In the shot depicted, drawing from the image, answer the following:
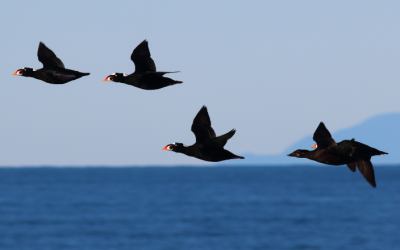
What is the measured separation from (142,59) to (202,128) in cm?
286

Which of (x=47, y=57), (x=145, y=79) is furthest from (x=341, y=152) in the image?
(x=47, y=57)

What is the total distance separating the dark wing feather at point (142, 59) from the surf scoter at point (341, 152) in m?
3.86

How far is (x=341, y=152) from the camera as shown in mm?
9719

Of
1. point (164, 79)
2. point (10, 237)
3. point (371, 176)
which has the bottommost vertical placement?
point (10, 237)

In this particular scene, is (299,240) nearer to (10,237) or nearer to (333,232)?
(333,232)

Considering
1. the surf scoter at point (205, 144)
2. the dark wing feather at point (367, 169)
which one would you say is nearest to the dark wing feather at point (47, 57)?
the surf scoter at point (205, 144)

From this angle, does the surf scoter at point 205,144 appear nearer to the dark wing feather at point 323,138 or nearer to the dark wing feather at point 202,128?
the dark wing feather at point 202,128

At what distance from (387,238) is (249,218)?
176 ft

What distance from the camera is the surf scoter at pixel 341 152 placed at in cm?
968

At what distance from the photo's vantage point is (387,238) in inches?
6004

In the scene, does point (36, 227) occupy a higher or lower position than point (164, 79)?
lower

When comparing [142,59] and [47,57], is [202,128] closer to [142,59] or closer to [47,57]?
[142,59]

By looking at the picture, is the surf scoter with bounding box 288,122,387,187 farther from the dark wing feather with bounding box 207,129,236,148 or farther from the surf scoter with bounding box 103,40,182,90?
the surf scoter with bounding box 103,40,182,90

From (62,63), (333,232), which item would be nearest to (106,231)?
(333,232)
